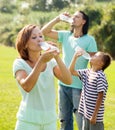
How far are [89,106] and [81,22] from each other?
1095 millimetres

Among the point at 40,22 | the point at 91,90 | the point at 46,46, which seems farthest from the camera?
the point at 40,22

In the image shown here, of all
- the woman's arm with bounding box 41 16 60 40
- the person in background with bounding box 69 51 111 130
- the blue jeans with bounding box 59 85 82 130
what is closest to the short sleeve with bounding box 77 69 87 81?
the person in background with bounding box 69 51 111 130

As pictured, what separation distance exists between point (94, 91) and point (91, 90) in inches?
1.5

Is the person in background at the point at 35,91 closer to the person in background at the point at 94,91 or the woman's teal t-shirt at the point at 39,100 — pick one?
the woman's teal t-shirt at the point at 39,100

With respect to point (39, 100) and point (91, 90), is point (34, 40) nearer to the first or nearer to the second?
point (39, 100)

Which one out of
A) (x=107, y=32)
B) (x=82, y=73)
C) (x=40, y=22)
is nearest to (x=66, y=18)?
(x=82, y=73)

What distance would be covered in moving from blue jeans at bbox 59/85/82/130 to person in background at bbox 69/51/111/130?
0.31 metres

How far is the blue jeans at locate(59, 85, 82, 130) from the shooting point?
18.4ft

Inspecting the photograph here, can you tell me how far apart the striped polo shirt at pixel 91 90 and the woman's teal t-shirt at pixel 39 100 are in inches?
51.3

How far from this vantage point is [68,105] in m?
5.85

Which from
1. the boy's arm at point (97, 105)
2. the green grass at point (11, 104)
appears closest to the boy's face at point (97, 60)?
the boy's arm at point (97, 105)

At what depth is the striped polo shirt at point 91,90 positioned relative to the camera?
5.03m

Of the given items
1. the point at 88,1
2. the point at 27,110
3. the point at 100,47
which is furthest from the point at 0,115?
the point at 88,1

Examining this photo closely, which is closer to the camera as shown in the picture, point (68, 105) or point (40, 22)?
point (68, 105)
